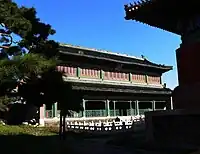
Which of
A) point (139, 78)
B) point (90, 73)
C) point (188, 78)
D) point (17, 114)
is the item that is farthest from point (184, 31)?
point (139, 78)

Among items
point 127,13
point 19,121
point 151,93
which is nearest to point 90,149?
point 127,13

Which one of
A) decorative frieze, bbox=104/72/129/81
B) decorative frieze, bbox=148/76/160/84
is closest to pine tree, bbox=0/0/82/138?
decorative frieze, bbox=104/72/129/81

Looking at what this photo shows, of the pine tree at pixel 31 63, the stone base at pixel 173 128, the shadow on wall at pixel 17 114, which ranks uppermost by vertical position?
the pine tree at pixel 31 63

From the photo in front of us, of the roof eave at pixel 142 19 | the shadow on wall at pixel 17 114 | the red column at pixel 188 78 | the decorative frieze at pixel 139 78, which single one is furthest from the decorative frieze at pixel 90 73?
the red column at pixel 188 78

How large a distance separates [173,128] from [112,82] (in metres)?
22.6

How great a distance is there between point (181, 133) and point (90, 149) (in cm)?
388

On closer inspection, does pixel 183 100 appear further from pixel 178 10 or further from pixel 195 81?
pixel 178 10

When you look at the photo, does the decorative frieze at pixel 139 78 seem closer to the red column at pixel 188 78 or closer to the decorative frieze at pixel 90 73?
the decorative frieze at pixel 90 73

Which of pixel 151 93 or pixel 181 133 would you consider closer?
pixel 181 133

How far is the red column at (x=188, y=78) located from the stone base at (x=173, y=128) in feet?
1.07

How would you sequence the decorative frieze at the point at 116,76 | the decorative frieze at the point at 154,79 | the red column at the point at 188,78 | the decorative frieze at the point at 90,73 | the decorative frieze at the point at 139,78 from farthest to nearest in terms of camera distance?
the decorative frieze at the point at 154,79 → the decorative frieze at the point at 139,78 → the decorative frieze at the point at 116,76 → the decorative frieze at the point at 90,73 → the red column at the point at 188,78

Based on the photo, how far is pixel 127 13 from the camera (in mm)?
10305

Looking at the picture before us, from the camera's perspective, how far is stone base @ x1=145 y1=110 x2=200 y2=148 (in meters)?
10.1

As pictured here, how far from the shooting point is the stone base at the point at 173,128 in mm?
10117
